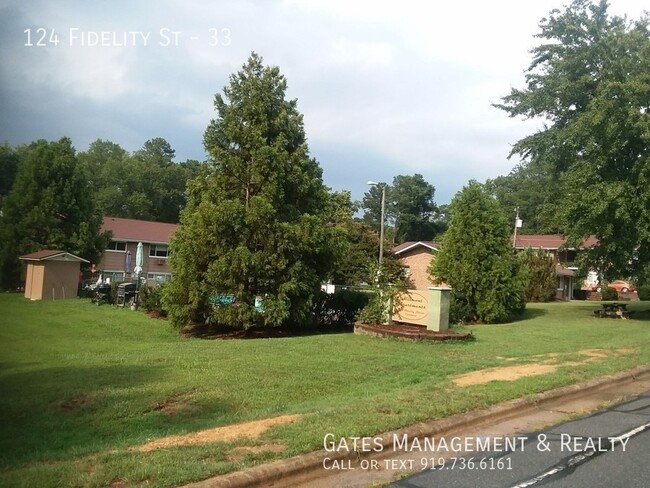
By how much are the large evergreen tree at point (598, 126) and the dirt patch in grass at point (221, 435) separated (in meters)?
20.5

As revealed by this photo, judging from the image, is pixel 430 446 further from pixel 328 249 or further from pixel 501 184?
pixel 501 184

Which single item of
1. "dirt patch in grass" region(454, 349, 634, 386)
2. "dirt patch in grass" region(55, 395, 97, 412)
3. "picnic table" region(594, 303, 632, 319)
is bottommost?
"dirt patch in grass" region(55, 395, 97, 412)

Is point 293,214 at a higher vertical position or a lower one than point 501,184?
lower

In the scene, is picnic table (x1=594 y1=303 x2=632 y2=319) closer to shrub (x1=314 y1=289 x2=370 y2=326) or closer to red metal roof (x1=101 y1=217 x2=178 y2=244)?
shrub (x1=314 y1=289 x2=370 y2=326)

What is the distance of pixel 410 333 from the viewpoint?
15.0 metres

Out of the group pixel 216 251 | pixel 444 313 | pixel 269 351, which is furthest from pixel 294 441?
pixel 216 251

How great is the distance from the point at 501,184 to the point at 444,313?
269ft

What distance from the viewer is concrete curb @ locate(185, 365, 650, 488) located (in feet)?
16.7

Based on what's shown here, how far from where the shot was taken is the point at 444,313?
53.0 feet

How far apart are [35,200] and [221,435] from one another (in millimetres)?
7249

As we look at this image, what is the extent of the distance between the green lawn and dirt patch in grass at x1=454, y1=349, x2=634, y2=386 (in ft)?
0.72

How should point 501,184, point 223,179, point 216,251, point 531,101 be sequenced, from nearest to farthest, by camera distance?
1. point 216,251
2. point 223,179
3. point 531,101
4. point 501,184

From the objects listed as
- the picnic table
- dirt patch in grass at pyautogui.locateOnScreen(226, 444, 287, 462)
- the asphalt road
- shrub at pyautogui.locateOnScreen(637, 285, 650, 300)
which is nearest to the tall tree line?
dirt patch in grass at pyautogui.locateOnScreen(226, 444, 287, 462)

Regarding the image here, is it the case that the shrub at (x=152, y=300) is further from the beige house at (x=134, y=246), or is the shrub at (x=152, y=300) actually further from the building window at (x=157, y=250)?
the building window at (x=157, y=250)
